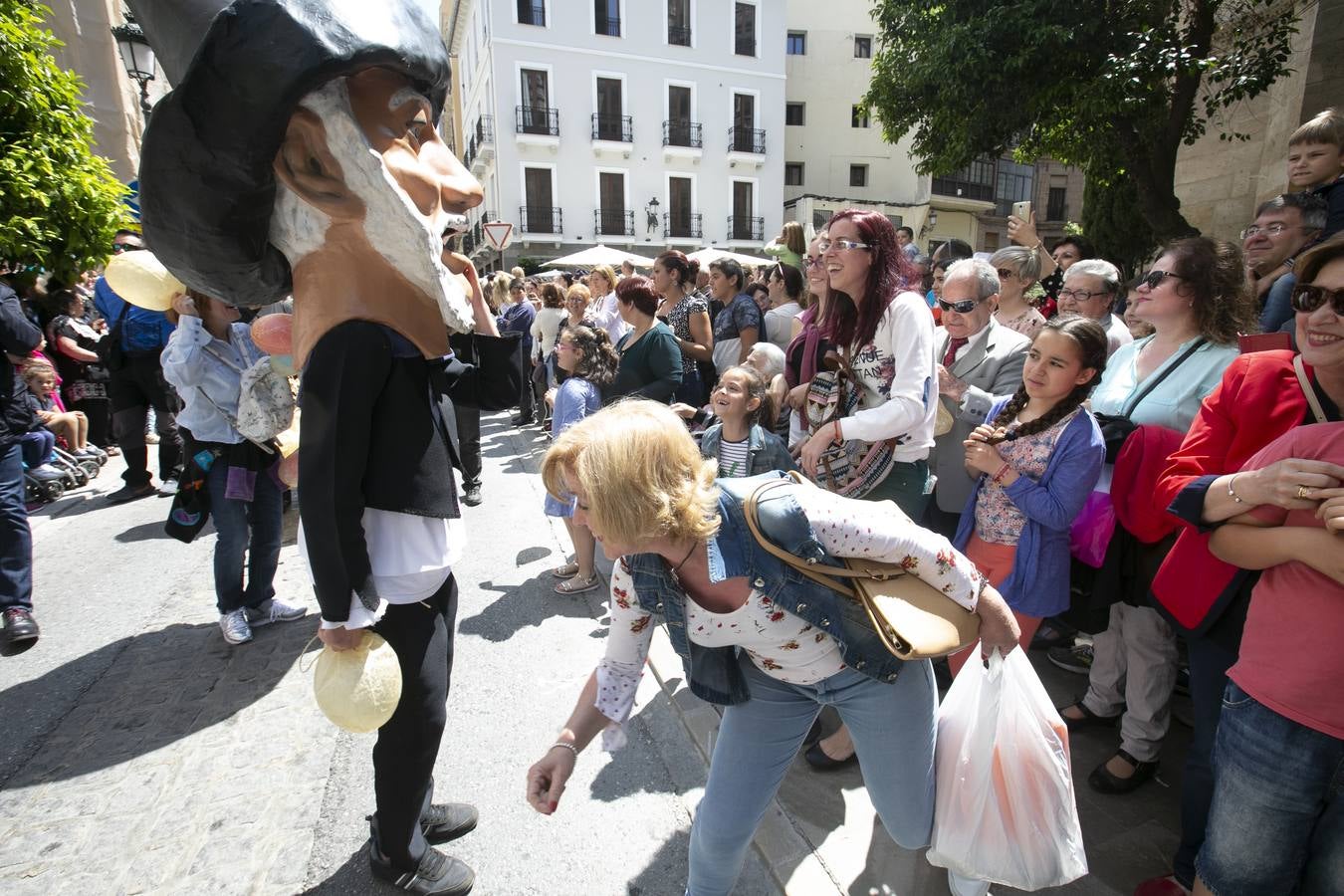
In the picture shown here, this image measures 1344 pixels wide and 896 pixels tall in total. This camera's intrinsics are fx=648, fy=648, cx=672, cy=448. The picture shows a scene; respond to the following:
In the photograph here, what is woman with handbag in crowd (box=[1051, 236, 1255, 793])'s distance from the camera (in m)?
2.31

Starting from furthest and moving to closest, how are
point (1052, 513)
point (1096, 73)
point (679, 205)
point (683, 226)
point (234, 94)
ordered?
1. point (683, 226)
2. point (679, 205)
3. point (1096, 73)
4. point (1052, 513)
5. point (234, 94)

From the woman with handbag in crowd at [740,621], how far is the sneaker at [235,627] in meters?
2.87

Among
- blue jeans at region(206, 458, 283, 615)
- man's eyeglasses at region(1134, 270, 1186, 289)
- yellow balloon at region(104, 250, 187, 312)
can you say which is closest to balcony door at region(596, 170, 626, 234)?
blue jeans at region(206, 458, 283, 615)

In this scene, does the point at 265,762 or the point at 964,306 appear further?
the point at 964,306

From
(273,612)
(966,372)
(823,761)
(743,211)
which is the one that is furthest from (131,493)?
(743,211)

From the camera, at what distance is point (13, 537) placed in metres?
3.57

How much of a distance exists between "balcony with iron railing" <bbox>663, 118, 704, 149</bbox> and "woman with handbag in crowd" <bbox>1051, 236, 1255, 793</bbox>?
86.5 feet

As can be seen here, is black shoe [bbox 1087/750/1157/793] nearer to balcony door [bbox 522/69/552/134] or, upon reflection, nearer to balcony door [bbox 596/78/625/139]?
balcony door [bbox 522/69/552/134]

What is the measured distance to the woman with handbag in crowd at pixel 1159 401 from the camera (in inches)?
91.0

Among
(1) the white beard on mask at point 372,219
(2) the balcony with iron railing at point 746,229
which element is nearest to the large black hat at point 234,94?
(1) the white beard on mask at point 372,219

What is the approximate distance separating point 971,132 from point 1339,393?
919cm

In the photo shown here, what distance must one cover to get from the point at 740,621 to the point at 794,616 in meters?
0.15

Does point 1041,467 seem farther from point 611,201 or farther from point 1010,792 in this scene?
point 611,201

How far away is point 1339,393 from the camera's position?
1.59 meters
